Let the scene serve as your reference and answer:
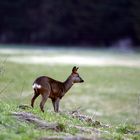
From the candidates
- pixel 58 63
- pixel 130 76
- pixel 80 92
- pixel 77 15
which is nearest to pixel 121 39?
pixel 77 15

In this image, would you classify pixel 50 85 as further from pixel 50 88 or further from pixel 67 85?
pixel 67 85

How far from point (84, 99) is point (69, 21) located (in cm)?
5156

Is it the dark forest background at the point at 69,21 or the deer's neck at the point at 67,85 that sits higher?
the dark forest background at the point at 69,21

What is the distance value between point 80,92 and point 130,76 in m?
8.07

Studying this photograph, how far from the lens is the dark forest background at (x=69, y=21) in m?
71.6

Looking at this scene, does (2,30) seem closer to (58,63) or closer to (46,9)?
(46,9)

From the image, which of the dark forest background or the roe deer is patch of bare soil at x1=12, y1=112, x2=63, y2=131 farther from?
the dark forest background

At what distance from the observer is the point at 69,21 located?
75875 mm

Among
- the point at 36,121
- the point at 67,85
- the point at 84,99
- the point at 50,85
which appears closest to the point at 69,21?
the point at 84,99

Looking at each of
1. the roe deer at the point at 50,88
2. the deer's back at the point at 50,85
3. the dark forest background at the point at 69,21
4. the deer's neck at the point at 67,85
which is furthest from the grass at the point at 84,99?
the dark forest background at the point at 69,21

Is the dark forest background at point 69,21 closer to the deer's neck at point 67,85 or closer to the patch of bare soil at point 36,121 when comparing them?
the deer's neck at point 67,85

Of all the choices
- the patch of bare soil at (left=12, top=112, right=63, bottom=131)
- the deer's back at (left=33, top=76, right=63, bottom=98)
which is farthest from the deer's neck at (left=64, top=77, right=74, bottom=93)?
the patch of bare soil at (left=12, top=112, right=63, bottom=131)

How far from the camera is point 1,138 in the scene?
8453 millimetres

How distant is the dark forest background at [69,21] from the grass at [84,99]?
3091 cm
